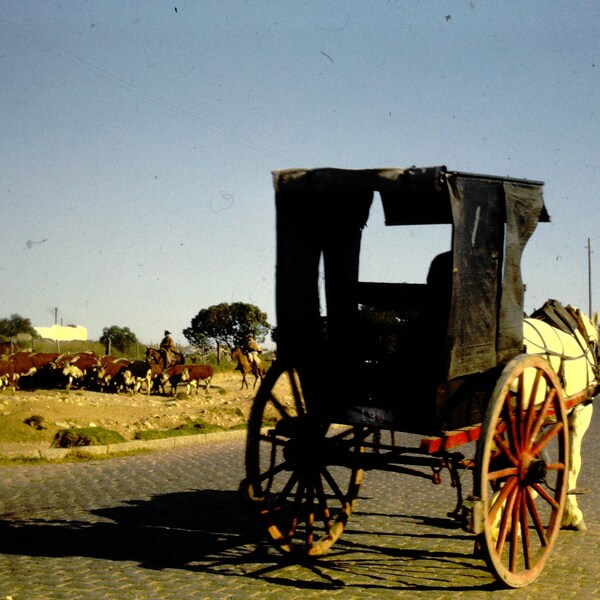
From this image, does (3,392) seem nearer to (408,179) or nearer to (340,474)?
(340,474)

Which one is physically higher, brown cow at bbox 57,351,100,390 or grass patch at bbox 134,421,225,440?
brown cow at bbox 57,351,100,390

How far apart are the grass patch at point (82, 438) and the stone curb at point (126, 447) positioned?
1.08 ft

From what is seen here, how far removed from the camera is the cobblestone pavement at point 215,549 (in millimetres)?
6117

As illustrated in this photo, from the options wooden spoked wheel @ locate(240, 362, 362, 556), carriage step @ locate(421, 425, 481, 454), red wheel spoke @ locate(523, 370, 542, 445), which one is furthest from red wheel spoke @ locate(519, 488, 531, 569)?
wooden spoked wheel @ locate(240, 362, 362, 556)

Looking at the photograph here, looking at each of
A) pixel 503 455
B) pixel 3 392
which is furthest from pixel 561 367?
pixel 3 392

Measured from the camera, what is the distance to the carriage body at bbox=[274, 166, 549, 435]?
5945 millimetres

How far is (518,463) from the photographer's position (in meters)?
6.27

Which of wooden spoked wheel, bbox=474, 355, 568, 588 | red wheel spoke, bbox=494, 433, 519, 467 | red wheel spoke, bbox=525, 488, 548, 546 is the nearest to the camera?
wooden spoked wheel, bbox=474, 355, 568, 588

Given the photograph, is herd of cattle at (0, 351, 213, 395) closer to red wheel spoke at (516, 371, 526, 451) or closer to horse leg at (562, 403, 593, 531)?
horse leg at (562, 403, 593, 531)

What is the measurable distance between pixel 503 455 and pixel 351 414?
1210mm

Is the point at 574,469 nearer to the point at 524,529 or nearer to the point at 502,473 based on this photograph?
the point at 524,529

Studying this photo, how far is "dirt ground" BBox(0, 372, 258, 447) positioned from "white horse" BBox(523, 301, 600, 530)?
9805 millimetres

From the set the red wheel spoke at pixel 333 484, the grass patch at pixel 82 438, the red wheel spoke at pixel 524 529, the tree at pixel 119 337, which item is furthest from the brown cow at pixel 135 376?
the tree at pixel 119 337

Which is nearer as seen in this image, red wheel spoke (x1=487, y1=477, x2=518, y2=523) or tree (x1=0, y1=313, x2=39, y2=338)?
red wheel spoke (x1=487, y1=477, x2=518, y2=523)
